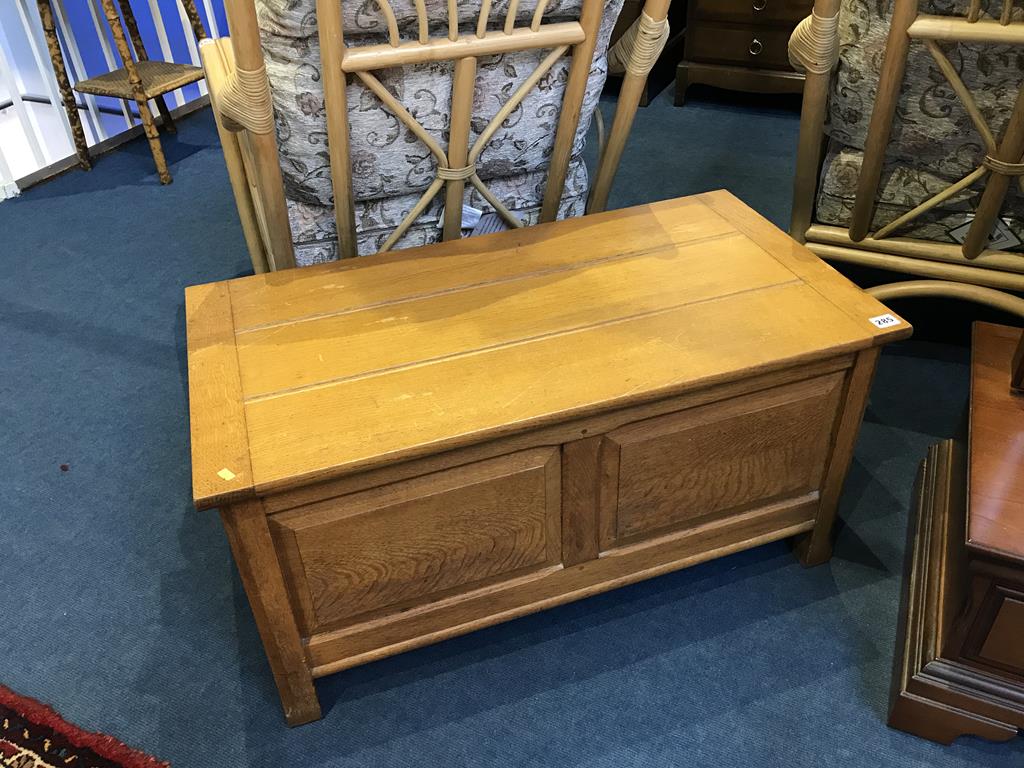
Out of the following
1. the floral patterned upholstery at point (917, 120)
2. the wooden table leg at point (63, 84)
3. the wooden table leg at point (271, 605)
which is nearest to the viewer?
the wooden table leg at point (271, 605)

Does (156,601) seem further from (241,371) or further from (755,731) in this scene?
(755,731)

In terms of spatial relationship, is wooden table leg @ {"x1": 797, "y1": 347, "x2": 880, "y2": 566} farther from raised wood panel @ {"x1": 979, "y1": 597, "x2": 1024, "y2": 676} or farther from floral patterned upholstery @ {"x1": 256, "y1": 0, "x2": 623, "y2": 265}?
floral patterned upholstery @ {"x1": 256, "y1": 0, "x2": 623, "y2": 265}

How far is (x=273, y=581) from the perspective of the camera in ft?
3.48

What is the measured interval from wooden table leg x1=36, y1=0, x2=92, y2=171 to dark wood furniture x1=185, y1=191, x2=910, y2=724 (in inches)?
70.1

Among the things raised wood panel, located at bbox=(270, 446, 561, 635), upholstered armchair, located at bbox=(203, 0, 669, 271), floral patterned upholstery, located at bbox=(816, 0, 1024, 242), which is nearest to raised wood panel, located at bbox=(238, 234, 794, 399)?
raised wood panel, located at bbox=(270, 446, 561, 635)

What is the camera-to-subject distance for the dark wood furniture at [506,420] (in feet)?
3.40

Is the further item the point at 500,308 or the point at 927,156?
the point at 927,156

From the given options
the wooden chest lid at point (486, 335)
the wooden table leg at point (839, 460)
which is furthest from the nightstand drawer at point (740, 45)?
the wooden table leg at point (839, 460)

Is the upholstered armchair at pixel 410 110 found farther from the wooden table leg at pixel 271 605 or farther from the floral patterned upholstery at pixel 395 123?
the wooden table leg at pixel 271 605

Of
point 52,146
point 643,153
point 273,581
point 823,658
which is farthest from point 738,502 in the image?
point 52,146

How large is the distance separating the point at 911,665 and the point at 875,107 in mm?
905

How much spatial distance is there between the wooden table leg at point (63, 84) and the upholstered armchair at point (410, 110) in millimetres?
1256

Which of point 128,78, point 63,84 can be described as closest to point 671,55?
point 128,78

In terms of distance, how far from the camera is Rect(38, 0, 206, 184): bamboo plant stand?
2531 mm
